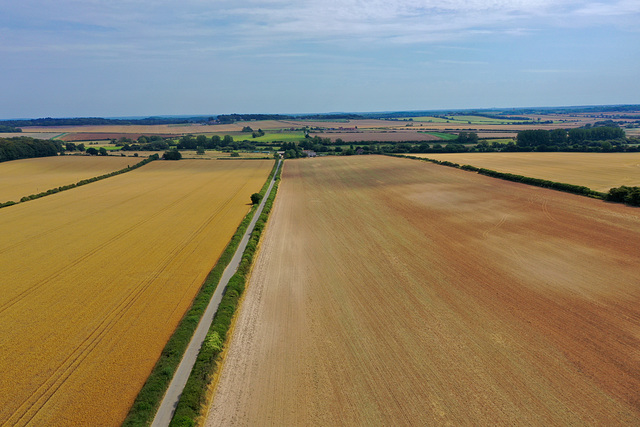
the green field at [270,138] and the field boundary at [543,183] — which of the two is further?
the green field at [270,138]

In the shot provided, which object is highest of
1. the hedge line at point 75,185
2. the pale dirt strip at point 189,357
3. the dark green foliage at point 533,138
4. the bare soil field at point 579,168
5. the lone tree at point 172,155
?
the dark green foliage at point 533,138

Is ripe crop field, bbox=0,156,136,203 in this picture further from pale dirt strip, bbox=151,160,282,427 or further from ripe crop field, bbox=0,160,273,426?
pale dirt strip, bbox=151,160,282,427

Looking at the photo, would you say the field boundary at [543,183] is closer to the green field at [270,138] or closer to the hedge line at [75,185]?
the hedge line at [75,185]

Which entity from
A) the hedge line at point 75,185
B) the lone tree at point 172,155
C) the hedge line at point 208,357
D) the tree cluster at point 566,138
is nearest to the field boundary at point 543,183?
the tree cluster at point 566,138

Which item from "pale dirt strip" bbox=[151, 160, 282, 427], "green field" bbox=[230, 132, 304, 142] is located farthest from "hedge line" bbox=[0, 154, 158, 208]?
"green field" bbox=[230, 132, 304, 142]

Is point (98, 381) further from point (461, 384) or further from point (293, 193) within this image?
point (293, 193)

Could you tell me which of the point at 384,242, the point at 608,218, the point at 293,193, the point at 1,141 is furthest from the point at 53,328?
the point at 1,141
